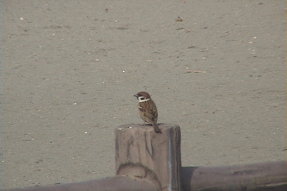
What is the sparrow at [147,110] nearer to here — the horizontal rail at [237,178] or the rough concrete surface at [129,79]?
the horizontal rail at [237,178]

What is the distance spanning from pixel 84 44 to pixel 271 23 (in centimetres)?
262

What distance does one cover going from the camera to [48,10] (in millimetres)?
13273

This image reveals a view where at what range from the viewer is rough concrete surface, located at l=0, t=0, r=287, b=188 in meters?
8.35

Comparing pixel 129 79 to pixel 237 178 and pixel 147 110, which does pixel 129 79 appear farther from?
pixel 237 178

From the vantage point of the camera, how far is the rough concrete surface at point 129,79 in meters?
Result: 8.35

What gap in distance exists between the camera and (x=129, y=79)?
35.1 ft

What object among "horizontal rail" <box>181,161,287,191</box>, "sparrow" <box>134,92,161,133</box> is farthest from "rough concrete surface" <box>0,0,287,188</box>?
"horizontal rail" <box>181,161,287,191</box>

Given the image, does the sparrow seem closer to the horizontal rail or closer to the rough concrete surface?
the horizontal rail

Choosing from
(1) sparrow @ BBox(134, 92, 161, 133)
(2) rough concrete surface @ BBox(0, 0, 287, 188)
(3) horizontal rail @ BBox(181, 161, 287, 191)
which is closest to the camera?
(3) horizontal rail @ BBox(181, 161, 287, 191)

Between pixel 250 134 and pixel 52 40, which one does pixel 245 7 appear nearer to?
pixel 52 40

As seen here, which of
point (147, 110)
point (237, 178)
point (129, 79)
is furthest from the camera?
point (129, 79)

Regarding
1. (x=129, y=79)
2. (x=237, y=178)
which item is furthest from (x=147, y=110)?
(x=129, y=79)

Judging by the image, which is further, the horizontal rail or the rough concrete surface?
the rough concrete surface

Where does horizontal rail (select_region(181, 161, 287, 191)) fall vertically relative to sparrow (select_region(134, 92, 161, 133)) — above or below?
below
